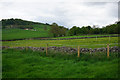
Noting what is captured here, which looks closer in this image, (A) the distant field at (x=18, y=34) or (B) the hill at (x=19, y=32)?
(A) the distant field at (x=18, y=34)

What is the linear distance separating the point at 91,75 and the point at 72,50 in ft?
21.7

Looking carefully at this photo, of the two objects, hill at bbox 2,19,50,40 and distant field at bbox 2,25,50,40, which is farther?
hill at bbox 2,19,50,40

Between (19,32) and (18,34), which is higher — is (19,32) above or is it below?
above

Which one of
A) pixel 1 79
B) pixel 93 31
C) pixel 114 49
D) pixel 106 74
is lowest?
pixel 1 79

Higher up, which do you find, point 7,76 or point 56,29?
point 56,29

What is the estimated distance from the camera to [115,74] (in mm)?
5750

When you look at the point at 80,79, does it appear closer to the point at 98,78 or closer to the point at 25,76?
the point at 98,78

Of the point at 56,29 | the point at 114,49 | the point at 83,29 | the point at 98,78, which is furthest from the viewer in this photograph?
the point at 83,29

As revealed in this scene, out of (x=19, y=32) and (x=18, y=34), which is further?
(x=19, y=32)

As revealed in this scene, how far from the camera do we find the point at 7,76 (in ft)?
22.5

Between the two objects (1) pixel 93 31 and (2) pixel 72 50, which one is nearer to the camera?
(2) pixel 72 50

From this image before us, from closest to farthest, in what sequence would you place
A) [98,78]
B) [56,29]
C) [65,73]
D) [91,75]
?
[98,78], [91,75], [65,73], [56,29]

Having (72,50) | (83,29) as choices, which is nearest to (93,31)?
(83,29)

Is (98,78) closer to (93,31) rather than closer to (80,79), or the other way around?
(80,79)
